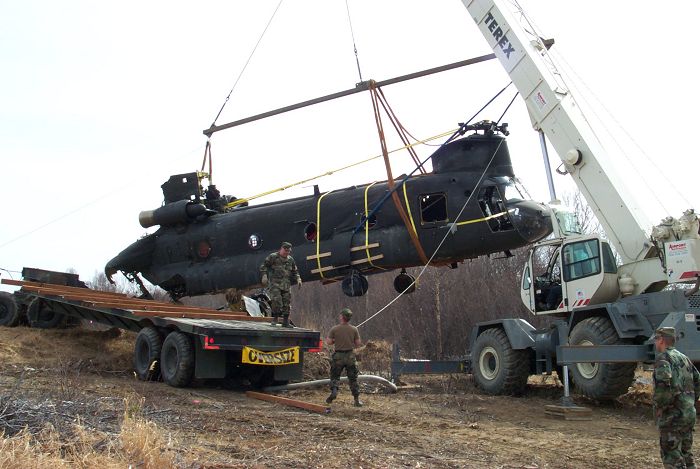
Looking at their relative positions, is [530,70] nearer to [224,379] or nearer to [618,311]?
[618,311]

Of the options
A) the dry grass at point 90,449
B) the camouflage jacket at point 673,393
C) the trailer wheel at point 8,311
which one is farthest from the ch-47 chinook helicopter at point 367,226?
the dry grass at point 90,449

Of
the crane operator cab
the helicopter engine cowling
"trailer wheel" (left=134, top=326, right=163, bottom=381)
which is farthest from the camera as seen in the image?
the helicopter engine cowling

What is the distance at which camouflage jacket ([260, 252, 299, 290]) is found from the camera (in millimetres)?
12914

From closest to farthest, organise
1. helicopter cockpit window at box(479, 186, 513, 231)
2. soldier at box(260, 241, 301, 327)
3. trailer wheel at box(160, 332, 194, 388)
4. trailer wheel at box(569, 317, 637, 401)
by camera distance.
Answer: trailer wheel at box(569, 317, 637, 401), trailer wheel at box(160, 332, 194, 388), soldier at box(260, 241, 301, 327), helicopter cockpit window at box(479, 186, 513, 231)

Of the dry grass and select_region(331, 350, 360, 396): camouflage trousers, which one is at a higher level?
select_region(331, 350, 360, 396): camouflage trousers

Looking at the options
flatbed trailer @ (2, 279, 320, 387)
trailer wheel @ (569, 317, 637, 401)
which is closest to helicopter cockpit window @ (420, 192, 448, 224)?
flatbed trailer @ (2, 279, 320, 387)

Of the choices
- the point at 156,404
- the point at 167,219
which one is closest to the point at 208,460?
the point at 156,404

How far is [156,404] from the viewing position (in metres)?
9.88

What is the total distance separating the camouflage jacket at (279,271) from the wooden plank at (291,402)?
210cm

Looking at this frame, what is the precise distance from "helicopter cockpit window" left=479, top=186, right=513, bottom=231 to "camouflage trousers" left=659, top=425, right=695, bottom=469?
709 cm

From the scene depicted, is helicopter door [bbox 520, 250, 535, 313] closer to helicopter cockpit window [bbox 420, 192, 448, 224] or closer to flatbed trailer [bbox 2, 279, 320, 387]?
helicopter cockpit window [bbox 420, 192, 448, 224]

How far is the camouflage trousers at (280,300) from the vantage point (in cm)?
1307

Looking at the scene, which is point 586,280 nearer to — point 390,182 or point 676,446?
point 390,182

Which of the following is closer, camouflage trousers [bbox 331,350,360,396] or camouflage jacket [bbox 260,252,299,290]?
camouflage trousers [bbox 331,350,360,396]
